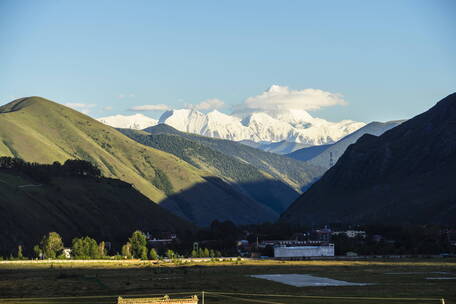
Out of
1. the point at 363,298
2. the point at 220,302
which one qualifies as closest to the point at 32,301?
the point at 220,302

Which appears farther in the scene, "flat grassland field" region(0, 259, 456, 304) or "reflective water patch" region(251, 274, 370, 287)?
"reflective water patch" region(251, 274, 370, 287)

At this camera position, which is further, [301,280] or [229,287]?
[301,280]

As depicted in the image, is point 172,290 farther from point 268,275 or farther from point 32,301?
point 268,275

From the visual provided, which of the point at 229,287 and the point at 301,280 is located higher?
Result: the point at 301,280

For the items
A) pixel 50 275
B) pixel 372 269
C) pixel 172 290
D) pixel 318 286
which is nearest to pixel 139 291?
pixel 172 290

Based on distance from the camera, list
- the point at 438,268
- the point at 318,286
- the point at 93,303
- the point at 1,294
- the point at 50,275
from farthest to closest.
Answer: the point at 438,268 → the point at 50,275 → the point at 318,286 → the point at 1,294 → the point at 93,303

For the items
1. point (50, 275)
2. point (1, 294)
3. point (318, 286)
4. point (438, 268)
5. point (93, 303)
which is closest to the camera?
point (93, 303)

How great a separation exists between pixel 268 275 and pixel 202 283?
23790 millimetres

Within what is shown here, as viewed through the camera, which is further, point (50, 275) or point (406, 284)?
point (50, 275)

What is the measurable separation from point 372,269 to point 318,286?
147 feet

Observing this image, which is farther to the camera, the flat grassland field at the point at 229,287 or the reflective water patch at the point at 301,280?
the reflective water patch at the point at 301,280

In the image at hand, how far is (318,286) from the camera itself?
115m

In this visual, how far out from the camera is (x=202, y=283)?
118812mm

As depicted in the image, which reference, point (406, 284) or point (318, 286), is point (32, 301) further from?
point (406, 284)
